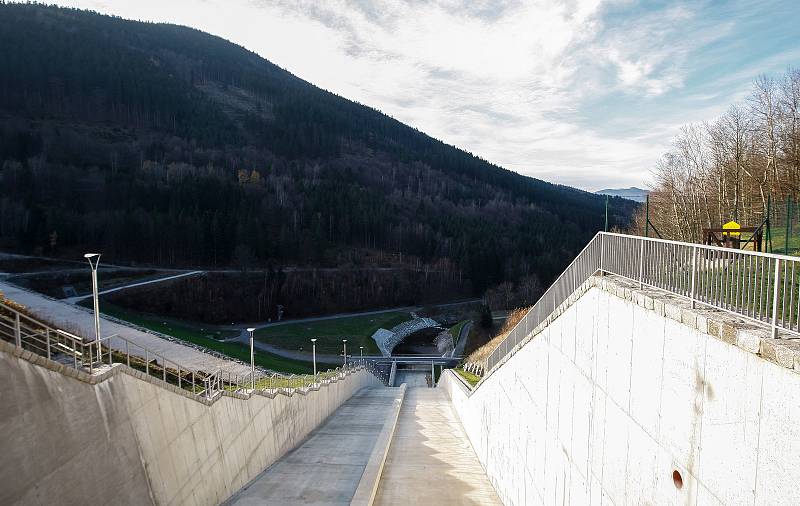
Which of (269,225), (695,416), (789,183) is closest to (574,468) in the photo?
(695,416)

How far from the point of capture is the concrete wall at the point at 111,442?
6.50 m

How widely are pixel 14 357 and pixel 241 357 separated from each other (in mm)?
37531

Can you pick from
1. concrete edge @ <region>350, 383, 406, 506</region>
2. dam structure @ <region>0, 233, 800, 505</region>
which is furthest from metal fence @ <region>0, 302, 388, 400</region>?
concrete edge @ <region>350, 383, 406, 506</region>

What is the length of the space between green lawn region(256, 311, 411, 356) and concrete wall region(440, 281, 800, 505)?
1873 inches

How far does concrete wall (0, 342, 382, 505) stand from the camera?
6.50m

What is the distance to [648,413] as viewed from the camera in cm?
682

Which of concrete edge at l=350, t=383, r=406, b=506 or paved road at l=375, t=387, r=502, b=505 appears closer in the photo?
concrete edge at l=350, t=383, r=406, b=506

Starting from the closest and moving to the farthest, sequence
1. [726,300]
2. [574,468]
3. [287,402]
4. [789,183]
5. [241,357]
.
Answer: [726,300]
[574,468]
[287,402]
[789,183]
[241,357]

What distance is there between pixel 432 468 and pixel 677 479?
39.2 feet

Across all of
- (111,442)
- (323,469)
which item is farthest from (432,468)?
(111,442)

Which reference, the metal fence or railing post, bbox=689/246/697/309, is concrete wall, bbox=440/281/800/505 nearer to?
railing post, bbox=689/246/697/309

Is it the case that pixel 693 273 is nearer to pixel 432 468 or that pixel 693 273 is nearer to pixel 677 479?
pixel 677 479

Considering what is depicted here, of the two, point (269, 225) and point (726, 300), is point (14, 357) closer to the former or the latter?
point (726, 300)

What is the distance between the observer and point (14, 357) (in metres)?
6.61
